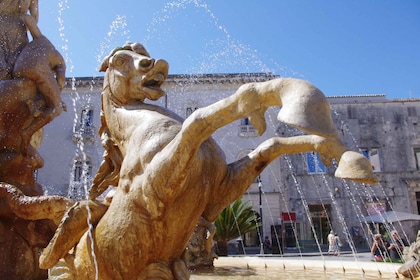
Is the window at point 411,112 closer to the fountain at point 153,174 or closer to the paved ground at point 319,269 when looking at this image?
the paved ground at point 319,269

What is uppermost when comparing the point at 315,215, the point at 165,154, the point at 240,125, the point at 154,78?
the point at 240,125

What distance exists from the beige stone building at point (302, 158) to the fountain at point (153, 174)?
2045 centimetres

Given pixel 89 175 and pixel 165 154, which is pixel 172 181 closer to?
pixel 165 154

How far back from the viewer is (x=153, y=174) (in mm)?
2092

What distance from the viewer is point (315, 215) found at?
24.2 metres

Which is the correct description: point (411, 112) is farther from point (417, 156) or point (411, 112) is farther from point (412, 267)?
point (412, 267)

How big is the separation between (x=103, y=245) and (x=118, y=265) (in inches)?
5.9

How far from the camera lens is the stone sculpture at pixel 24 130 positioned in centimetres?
303

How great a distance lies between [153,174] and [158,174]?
40 millimetres

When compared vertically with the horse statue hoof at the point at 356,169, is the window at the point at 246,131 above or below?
above

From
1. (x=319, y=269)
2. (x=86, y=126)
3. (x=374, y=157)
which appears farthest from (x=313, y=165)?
(x=319, y=269)

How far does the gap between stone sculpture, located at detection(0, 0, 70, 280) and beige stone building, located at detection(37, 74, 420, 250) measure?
1948 centimetres

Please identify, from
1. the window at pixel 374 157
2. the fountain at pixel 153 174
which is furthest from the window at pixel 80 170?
the fountain at pixel 153 174

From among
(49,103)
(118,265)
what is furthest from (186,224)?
(49,103)
